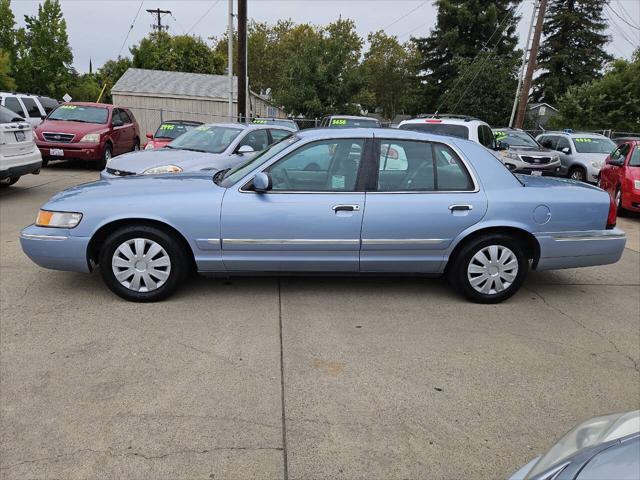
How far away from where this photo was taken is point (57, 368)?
3408mm

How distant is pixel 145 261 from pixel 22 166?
5.82 meters

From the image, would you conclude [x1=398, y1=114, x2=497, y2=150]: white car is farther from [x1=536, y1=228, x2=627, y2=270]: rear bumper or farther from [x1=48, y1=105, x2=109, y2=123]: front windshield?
[x1=48, y1=105, x2=109, y2=123]: front windshield

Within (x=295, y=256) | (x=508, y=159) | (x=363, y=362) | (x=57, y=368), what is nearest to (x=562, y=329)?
(x=363, y=362)

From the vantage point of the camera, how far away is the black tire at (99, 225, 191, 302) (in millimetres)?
4383

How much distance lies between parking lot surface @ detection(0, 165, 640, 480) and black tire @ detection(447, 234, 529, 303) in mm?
125

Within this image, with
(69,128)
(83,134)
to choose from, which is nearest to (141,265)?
(83,134)

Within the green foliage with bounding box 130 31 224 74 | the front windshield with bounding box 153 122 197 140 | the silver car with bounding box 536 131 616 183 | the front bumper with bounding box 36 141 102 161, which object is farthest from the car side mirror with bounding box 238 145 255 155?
the green foliage with bounding box 130 31 224 74

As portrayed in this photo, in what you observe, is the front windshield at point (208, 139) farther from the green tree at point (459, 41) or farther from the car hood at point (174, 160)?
the green tree at point (459, 41)

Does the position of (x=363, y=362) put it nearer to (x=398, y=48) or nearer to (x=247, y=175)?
(x=247, y=175)

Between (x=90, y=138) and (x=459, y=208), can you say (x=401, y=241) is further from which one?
(x=90, y=138)

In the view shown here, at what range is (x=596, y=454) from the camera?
167cm

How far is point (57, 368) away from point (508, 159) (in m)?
12.6

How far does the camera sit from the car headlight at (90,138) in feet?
A: 41.9

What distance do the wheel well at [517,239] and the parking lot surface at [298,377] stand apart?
0.46m
